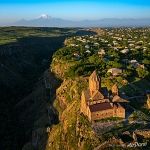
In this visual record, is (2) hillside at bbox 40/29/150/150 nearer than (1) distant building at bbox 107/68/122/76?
Yes

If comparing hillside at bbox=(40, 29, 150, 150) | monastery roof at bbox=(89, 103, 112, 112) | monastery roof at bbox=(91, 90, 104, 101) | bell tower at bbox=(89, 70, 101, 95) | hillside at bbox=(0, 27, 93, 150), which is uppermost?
bell tower at bbox=(89, 70, 101, 95)

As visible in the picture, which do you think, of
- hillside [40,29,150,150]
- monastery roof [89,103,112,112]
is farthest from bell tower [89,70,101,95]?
hillside [40,29,150,150]

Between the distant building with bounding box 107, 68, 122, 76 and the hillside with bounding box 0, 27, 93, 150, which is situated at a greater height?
the distant building with bounding box 107, 68, 122, 76

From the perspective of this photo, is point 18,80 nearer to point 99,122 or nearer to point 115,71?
point 115,71

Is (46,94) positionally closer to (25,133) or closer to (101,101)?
(25,133)

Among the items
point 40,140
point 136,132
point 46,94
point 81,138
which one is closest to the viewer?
point 136,132

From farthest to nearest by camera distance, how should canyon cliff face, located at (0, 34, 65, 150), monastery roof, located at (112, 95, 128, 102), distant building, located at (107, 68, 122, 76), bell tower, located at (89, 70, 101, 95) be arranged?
1. distant building, located at (107, 68, 122, 76)
2. canyon cliff face, located at (0, 34, 65, 150)
3. bell tower, located at (89, 70, 101, 95)
4. monastery roof, located at (112, 95, 128, 102)

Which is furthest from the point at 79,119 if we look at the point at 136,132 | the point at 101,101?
the point at 136,132

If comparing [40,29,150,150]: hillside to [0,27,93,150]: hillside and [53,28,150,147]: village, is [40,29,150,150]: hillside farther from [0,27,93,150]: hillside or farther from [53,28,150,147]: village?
[0,27,93,150]: hillside

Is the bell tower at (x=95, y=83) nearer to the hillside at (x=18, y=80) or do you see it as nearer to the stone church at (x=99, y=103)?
the stone church at (x=99, y=103)
